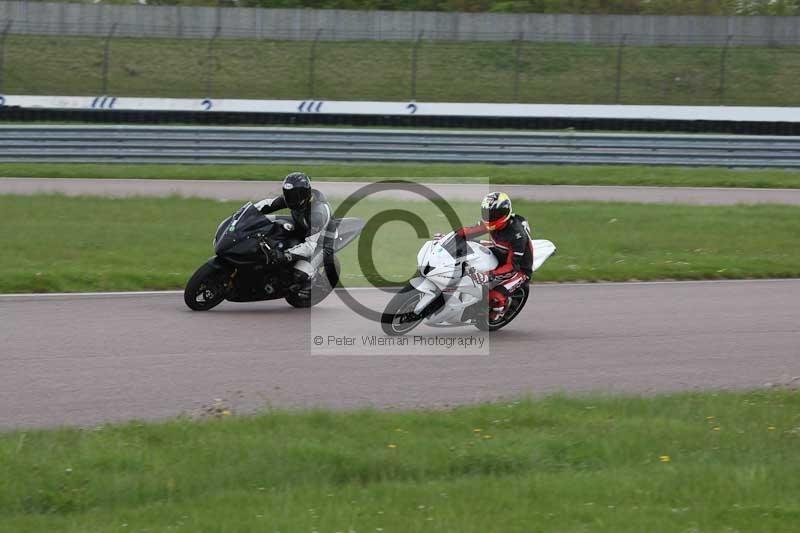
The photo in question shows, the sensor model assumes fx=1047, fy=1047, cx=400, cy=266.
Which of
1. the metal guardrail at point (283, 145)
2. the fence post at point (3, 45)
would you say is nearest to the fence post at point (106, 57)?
the fence post at point (3, 45)

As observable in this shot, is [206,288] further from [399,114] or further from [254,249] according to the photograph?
[399,114]

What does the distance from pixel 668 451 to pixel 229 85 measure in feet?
94.0

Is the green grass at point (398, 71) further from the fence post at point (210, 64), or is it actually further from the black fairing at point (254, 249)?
the black fairing at point (254, 249)

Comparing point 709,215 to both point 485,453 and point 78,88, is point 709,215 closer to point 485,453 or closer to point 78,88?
point 485,453

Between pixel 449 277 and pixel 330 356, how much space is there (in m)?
1.33

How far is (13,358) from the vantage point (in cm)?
895

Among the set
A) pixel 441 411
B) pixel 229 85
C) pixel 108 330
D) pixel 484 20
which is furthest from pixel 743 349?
pixel 484 20

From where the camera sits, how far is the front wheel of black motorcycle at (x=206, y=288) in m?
11.2

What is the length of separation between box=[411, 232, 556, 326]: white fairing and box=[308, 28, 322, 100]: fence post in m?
23.9

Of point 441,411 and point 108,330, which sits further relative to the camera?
point 108,330

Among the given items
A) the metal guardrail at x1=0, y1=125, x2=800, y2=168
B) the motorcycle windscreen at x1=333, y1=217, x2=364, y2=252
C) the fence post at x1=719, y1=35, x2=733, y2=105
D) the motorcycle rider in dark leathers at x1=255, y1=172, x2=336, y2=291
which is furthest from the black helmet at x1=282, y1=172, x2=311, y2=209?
the fence post at x1=719, y1=35, x2=733, y2=105

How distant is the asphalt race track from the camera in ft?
26.4

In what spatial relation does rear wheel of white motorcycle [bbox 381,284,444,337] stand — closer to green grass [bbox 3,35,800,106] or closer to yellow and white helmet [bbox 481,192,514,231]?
yellow and white helmet [bbox 481,192,514,231]

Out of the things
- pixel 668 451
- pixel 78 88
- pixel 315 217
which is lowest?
pixel 668 451
